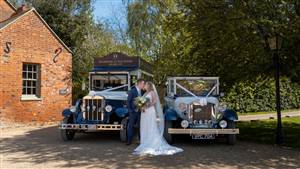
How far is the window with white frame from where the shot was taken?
71.8 feet

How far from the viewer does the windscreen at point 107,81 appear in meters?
17.3

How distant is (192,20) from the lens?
50.3 ft

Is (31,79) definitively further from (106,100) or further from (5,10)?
(106,100)

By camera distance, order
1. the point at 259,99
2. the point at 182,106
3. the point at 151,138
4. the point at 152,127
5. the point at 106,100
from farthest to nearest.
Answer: the point at 259,99
the point at 106,100
the point at 182,106
the point at 152,127
the point at 151,138

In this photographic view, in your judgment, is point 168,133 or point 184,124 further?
point 168,133

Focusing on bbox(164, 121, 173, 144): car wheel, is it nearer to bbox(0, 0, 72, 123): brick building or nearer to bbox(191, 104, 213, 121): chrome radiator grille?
bbox(191, 104, 213, 121): chrome radiator grille

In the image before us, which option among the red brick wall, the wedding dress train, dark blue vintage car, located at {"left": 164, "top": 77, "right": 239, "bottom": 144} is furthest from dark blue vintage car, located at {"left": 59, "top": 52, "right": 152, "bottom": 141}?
the red brick wall

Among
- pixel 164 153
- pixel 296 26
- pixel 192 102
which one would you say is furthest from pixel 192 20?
pixel 164 153

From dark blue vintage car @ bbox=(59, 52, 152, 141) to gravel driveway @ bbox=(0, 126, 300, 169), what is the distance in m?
0.55

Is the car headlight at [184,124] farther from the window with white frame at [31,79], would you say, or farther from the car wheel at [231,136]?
the window with white frame at [31,79]

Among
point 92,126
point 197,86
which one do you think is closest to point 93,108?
point 92,126

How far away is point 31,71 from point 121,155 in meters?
11.6

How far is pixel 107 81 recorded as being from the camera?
17422 mm

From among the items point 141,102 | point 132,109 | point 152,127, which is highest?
point 141,102
